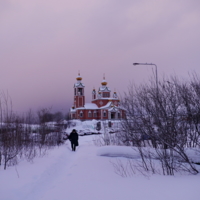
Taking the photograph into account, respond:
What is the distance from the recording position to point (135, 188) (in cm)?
582

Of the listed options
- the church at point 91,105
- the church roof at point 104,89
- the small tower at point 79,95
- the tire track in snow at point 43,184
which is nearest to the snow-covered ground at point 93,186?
the tire track in snow at point 43,184

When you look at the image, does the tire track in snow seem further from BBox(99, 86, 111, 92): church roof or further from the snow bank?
BBox(99, 86, 111, 92): church roof

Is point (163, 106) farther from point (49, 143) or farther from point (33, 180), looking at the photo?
point (49, 143)

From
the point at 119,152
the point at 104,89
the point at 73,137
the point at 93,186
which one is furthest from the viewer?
the point at 104,89

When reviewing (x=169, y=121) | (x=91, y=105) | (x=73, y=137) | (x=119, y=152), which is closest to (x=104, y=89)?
(x=91, y=105)

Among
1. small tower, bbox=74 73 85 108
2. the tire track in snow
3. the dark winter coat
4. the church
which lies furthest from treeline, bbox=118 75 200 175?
small tower, bbox=74 73 85 108

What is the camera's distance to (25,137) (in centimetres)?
1361

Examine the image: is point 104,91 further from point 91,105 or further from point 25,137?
point 25,137

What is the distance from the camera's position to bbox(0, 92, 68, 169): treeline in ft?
31.6

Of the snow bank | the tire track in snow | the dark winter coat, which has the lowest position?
the tire track in snow

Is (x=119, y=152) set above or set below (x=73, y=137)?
below

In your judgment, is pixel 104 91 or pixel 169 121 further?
pixel 104 91

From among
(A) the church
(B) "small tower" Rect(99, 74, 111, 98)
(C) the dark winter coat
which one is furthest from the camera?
(B) "small tower" Rect(99, 74, 111, 98)

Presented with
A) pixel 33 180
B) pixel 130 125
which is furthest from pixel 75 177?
pixel 130 125
